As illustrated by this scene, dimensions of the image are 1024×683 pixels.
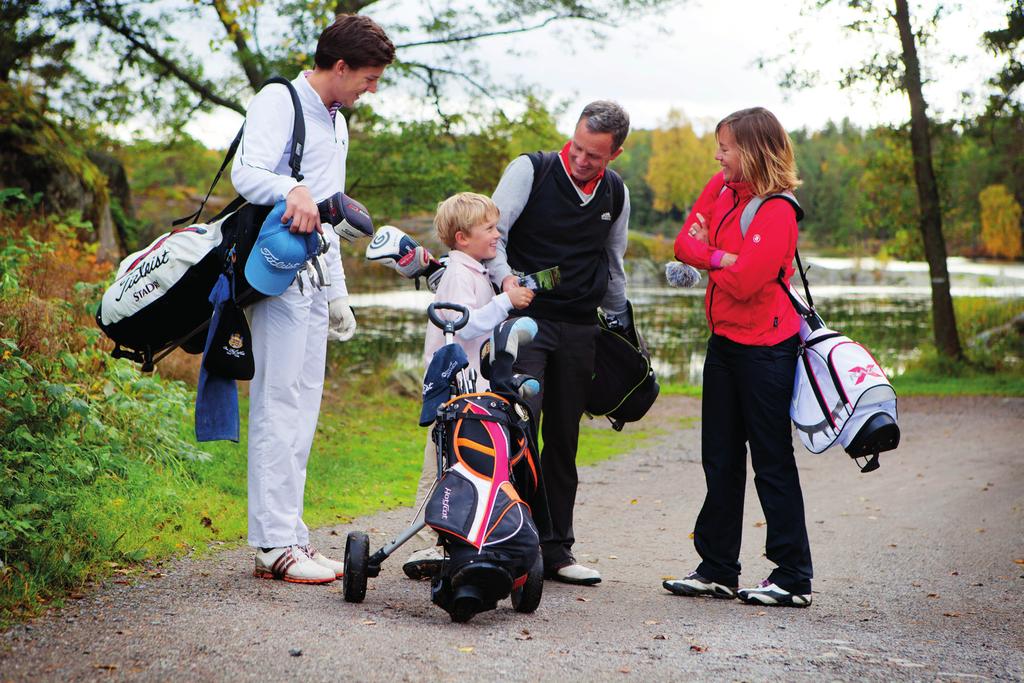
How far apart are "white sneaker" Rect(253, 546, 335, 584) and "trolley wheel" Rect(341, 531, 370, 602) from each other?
→ 13.2 inches

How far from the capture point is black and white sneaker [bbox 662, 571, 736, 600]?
4789 mm

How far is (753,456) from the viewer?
4750mm

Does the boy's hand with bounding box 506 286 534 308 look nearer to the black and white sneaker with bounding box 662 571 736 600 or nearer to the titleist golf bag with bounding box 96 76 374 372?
the titleist golf bag with bounding box 96 76 374 372

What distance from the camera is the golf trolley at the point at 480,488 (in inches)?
147

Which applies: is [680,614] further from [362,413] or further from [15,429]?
[362,413]

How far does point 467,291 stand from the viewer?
4.58 m

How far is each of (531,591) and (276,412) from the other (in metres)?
1.35

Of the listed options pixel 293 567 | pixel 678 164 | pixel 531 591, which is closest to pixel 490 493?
pixel 531 591

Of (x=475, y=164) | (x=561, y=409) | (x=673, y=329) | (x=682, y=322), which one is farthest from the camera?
(x=682, y=322)

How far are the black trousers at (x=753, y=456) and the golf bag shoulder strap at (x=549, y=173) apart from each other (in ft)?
2.68

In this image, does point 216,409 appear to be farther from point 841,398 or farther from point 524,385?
point 841,398

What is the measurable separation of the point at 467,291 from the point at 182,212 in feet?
51.1

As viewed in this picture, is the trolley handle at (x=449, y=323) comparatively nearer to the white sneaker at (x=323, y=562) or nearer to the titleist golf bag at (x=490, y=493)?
the titleist golf bag at (x=490, y=493)

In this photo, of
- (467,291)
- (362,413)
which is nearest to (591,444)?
(362,413)
